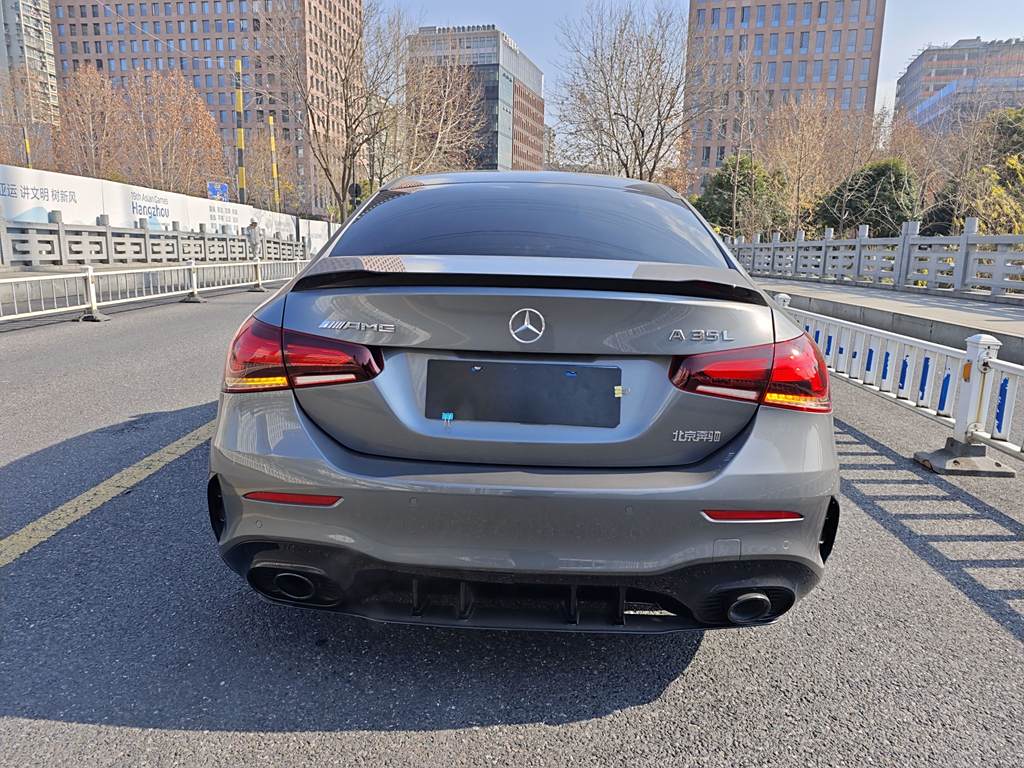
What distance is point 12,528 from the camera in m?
3.23

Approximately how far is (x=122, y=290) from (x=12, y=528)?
491 inches

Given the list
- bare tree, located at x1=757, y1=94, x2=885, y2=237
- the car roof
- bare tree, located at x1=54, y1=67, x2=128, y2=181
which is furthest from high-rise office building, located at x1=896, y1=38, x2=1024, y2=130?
bare tree, located at x1=54, y1=67, x2=128, y2=181

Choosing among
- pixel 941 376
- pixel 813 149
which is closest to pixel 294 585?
pixel 941 376

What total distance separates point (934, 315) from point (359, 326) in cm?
1258

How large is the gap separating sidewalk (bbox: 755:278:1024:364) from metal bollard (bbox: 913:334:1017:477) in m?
5.16

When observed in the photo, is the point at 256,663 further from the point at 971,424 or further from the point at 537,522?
the point at 971,424

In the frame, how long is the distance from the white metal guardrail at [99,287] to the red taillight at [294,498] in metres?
9.45

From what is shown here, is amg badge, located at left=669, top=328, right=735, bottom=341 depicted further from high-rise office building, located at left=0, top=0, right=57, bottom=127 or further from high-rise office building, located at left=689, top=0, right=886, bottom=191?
high-rise office building, located at left=689, top=0, right=886, bottom=191

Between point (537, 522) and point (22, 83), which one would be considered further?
point (22, 83)

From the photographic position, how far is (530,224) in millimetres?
2541

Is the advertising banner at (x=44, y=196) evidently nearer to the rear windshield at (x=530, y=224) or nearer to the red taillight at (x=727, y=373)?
the rear windshield at (x=530, y=224)

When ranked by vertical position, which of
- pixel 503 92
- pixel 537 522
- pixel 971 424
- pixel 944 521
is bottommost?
pixel 944 521

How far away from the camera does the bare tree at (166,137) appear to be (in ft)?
189

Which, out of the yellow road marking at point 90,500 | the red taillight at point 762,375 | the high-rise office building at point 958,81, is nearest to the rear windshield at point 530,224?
the red taillight at point 762,375
